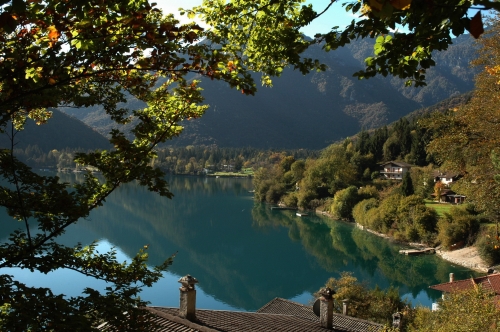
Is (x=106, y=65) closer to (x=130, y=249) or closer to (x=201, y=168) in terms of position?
(x=130, y=249)

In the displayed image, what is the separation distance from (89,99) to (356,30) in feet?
7.73

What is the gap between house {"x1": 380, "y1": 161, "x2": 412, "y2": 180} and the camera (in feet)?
176

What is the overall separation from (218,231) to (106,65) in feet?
122

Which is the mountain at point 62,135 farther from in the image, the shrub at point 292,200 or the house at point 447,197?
the house at point 447,197


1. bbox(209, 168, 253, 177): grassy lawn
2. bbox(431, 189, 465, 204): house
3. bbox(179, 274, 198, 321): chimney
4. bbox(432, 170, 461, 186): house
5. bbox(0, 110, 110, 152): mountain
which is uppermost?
bbox(0, 110, 110, 152): mountain

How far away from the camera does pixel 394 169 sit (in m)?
55.2

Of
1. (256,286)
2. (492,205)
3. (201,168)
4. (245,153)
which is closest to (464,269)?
(256,286)

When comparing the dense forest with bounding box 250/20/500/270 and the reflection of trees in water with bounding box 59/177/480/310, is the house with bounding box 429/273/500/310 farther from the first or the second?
the reflection of trees in water with bounding box 59/177/480/310

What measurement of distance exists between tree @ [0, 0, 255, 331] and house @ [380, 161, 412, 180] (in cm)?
5191

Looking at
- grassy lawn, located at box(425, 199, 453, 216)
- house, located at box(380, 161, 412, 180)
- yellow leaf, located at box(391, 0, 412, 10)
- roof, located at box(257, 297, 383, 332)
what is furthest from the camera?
house, located at box(380, 161, 412, 180)

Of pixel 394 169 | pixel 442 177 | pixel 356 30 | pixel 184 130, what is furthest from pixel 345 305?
pixel 394 169

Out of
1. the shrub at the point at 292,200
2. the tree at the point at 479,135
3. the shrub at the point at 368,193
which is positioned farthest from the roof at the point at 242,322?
the shrub at the point at 292,200

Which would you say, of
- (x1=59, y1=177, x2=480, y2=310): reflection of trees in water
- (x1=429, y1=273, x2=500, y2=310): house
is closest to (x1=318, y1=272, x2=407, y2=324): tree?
(x1=429, y1=273, x2=500, y2=310): house

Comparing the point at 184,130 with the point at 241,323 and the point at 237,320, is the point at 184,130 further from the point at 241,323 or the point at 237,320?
the point at 237,320
